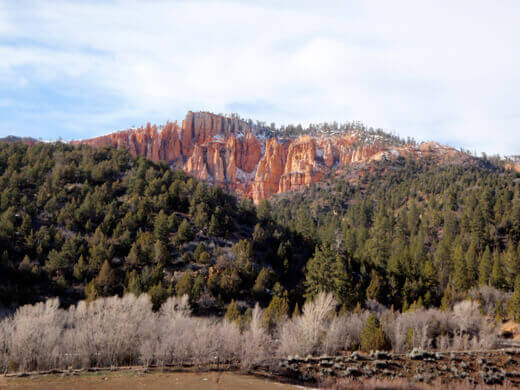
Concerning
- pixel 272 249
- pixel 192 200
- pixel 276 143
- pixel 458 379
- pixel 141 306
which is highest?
pixel 276 143

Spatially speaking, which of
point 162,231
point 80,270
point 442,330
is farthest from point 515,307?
point 80,270

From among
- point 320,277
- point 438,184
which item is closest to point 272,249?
point 320,277

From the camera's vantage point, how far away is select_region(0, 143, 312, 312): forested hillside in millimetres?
39688

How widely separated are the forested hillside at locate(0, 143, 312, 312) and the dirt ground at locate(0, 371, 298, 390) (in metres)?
16.3

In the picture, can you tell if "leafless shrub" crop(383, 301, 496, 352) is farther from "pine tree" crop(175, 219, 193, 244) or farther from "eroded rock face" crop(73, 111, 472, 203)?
"eroded rock face" crop(73, 111, 472, 203)

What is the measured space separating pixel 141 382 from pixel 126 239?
95.2 ft

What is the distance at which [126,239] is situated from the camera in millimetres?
46125

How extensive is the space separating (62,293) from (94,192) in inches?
763

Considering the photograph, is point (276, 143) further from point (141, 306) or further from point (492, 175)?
point (141, 306)

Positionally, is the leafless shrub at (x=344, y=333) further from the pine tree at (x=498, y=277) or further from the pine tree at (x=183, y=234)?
the pine tree at (x=183, y=234)

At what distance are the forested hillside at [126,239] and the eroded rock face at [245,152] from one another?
8041cm

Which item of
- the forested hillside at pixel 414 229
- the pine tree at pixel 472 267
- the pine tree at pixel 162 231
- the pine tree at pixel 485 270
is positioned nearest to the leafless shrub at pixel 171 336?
the forested hillside at pixel 414 229

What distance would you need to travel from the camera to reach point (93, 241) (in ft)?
149

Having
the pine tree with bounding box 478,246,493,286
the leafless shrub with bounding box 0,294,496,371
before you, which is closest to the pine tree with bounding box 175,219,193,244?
the leafless shrub with bounding box 0,294,496,371
